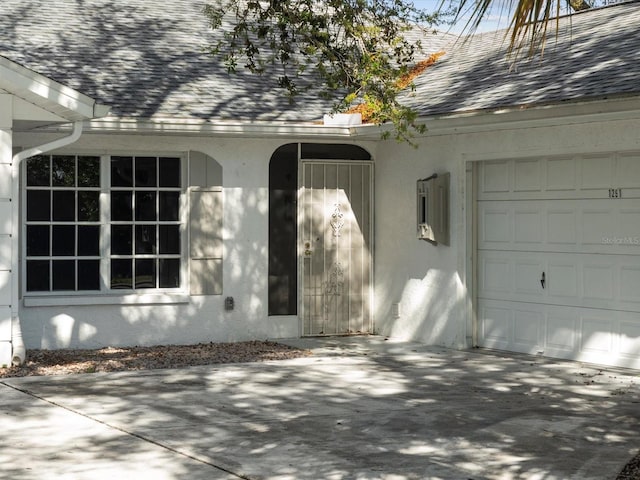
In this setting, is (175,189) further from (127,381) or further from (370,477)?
(370,477)

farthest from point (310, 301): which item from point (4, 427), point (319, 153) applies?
point (4, 427)

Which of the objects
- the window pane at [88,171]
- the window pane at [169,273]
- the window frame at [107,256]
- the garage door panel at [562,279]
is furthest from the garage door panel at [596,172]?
the window pane at [88,171]

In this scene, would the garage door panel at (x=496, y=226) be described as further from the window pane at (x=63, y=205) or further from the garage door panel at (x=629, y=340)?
the window pane at (x=63, y=205)

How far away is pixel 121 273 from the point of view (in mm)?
14148

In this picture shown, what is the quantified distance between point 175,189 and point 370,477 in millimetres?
8088

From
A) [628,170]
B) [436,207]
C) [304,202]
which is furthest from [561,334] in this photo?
[304,202]

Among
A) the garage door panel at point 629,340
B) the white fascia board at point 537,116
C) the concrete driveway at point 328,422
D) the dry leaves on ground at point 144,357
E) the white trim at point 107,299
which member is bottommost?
the concrete driveway at point 328,422

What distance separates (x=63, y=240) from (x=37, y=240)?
1.09 ft

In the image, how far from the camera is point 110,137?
13.8 m

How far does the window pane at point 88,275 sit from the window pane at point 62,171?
41.7 inches

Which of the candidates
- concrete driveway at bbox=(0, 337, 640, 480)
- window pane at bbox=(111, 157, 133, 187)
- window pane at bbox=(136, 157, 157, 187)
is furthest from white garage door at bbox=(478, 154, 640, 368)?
window pane at bbox=(111, 157, 133, 187)

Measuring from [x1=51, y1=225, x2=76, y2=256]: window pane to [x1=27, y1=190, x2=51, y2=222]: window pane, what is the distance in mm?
210

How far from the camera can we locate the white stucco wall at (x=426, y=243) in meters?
12.5

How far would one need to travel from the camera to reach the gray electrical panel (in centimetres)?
1366
